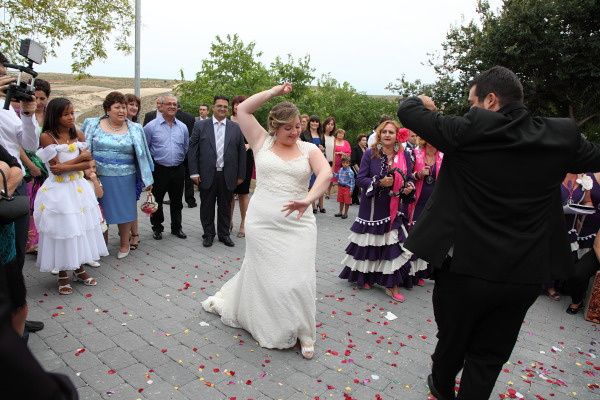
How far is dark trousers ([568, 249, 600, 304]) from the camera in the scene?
5.54 meters

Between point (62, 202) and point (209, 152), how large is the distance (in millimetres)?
2638

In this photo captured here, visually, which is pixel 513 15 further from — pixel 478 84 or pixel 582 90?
pixel 478 84

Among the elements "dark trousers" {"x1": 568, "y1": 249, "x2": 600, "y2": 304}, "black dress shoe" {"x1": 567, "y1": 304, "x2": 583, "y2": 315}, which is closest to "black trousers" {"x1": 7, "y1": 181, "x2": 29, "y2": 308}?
"dark trousers" {"x1": 568, "y1": 249, "x2": 600, "y2": 304}

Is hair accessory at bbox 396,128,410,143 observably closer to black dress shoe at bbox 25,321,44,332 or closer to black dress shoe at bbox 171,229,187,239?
black dress shoe at bbox 171,229,187,239

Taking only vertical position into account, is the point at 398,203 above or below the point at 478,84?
below

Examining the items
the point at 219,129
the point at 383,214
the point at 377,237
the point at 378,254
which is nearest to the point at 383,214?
the point at 383,214

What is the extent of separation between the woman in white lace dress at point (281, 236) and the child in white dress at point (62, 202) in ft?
7.15

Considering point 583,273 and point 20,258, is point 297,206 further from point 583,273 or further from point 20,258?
point 583,273

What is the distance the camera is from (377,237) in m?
5.80

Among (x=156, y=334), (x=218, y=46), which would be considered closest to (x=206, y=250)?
(x=156, y=334)

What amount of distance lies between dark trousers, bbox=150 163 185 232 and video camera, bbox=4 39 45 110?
3.65 m

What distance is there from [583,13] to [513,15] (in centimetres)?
209

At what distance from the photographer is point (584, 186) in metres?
6.07

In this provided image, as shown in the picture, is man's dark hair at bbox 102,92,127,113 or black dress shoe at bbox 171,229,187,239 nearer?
man's dark hair at bbox 102,92,127,113
